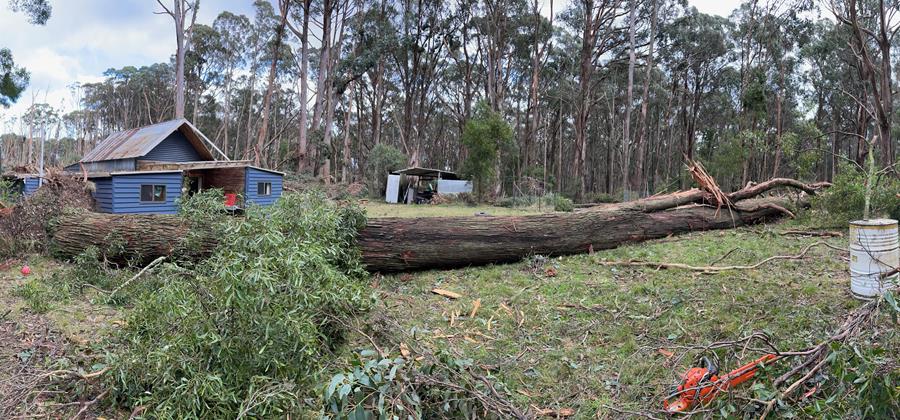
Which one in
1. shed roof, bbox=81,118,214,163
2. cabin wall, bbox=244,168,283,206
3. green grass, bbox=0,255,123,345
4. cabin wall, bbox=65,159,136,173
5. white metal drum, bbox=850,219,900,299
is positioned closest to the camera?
white metal drum, bbox=850,219,900,299

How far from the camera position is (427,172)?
24.0 metres

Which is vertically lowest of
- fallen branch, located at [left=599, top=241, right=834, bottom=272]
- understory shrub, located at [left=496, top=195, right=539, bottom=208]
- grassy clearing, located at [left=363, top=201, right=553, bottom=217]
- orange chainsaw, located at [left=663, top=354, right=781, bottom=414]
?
orange chainsaw, located at [left=663, top=354, right=781, bottom=414]

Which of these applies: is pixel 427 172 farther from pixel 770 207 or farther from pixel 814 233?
pixel 814 233

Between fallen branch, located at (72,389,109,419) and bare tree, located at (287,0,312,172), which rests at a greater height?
bare tree, located at (287,0,312,172)

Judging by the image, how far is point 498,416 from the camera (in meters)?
2.42

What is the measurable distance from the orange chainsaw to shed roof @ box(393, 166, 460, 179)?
20.7 metres

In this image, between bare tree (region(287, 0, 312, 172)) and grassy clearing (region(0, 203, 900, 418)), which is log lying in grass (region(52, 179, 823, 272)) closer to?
grassy clearing (region(0, 203, 900, 418))

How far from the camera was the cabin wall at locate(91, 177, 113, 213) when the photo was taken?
13656 mm

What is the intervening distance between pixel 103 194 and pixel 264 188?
208 inches

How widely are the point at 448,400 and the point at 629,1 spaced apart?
25.9 metres

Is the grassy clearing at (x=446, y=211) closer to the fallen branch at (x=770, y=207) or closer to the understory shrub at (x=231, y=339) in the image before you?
the fallen branch at (x=770, y=207)

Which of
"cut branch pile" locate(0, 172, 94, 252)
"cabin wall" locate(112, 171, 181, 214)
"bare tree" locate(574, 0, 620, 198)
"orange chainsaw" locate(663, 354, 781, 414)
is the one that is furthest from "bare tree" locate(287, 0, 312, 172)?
"orange chainsaw" locate(663, 354, 781, 414)

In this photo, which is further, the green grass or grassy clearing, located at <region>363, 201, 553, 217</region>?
grassy clearing, located at <region>363, 201, 553, 217</region>

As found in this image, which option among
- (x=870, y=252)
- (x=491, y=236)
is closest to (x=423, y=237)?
(x=491, y=236)
